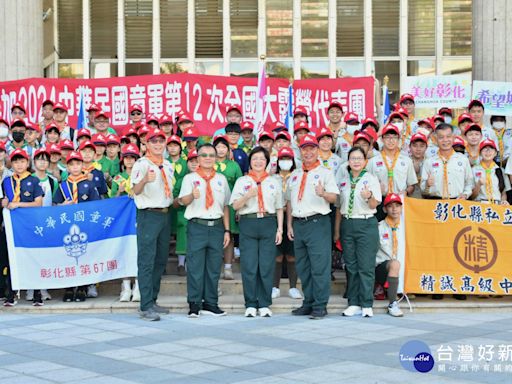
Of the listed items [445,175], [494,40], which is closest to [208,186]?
[445,175]

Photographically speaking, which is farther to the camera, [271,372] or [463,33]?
[463,33]

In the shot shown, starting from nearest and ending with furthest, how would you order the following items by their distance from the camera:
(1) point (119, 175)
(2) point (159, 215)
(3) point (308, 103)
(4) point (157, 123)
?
(2) point (159, 215) → (1) point (119, 175) → (4) point (157, 123) → (3) point (308, 103)

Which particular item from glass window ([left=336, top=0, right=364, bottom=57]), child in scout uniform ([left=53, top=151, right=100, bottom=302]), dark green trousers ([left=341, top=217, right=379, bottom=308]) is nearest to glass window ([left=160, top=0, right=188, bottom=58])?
glass window ([left=336, top=0, right=364, bottom=57])

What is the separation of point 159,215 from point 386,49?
12.8m

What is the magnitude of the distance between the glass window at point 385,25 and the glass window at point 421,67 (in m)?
0.55

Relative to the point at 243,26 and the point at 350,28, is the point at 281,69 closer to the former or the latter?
the point at 243,26

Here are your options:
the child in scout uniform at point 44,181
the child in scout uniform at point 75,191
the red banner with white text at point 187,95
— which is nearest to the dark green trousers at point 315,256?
the child in scout uniform at point 75,191

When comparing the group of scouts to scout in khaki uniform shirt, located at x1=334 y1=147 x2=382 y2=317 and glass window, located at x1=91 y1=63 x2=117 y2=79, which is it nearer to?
scout in khaki uniform shirt, located at x1=334 y1=147 x2=382 y2=317

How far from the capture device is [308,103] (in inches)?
563

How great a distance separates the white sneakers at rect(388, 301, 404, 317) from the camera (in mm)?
10281

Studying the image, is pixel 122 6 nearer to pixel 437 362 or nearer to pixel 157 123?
pixel 157 123

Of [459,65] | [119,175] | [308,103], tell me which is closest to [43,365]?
[119,175]

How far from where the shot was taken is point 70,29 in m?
22.2

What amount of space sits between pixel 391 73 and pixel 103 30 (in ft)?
23.3
